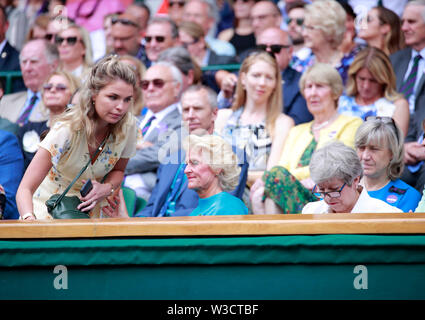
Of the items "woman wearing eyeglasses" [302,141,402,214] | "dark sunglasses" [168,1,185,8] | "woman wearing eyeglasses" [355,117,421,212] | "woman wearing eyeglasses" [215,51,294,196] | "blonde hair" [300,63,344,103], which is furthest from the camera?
"dark sunglasses" [168,1,185,8]

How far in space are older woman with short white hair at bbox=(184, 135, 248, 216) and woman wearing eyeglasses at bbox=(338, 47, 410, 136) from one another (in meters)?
1.78

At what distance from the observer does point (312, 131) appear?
524cm

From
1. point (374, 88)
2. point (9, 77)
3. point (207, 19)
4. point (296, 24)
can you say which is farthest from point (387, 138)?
point (9, 77)

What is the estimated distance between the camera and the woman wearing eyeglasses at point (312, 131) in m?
4.80

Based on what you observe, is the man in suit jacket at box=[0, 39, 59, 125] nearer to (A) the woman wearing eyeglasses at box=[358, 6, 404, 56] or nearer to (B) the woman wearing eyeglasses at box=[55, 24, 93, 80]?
(B) the woman wearing eyeglasses at box=[55, 24, 93, 80]

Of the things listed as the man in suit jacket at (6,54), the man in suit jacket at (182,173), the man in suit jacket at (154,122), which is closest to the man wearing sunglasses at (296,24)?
the man in suit jacket at (154,122)

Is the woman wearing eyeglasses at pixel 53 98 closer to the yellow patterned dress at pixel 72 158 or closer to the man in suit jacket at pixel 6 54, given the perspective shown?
the yellow patterned dress at pixel 72 158

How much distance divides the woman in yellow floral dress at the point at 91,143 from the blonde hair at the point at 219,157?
0.39 meters

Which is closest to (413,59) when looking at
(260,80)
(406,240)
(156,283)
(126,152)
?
(260,80)

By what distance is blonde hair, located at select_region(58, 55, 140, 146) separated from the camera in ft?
12.1

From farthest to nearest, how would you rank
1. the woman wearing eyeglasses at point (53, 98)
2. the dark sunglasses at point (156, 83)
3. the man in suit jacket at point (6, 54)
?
1. the man in suit jacket at point (6, 54)
2. the dark sunglasses at point (156, 83)
3. the woman wearing eyeglasses at point (53, 98)

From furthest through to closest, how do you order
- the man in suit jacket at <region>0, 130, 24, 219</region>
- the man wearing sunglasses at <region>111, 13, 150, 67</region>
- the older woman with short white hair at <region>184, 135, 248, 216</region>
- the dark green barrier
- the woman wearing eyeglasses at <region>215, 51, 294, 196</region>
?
1. the man wearing sunglasses at <region>111, 13, 150, 67</region>
2. the woman wearing eyeglasses at <region>215, 51, 294, 196</region>
3. the man in suit jacket at <region>0, 130, 24, 219</region>
4. the older woman with short white hair at <region>184, 135, 248, 216</region>
5. the dark green barrier

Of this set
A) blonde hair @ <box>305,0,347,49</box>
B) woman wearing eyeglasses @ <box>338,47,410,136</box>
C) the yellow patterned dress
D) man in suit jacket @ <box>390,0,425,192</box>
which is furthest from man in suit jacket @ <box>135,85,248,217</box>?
man in suit jacket @ <box>390,0,425,192</box>
